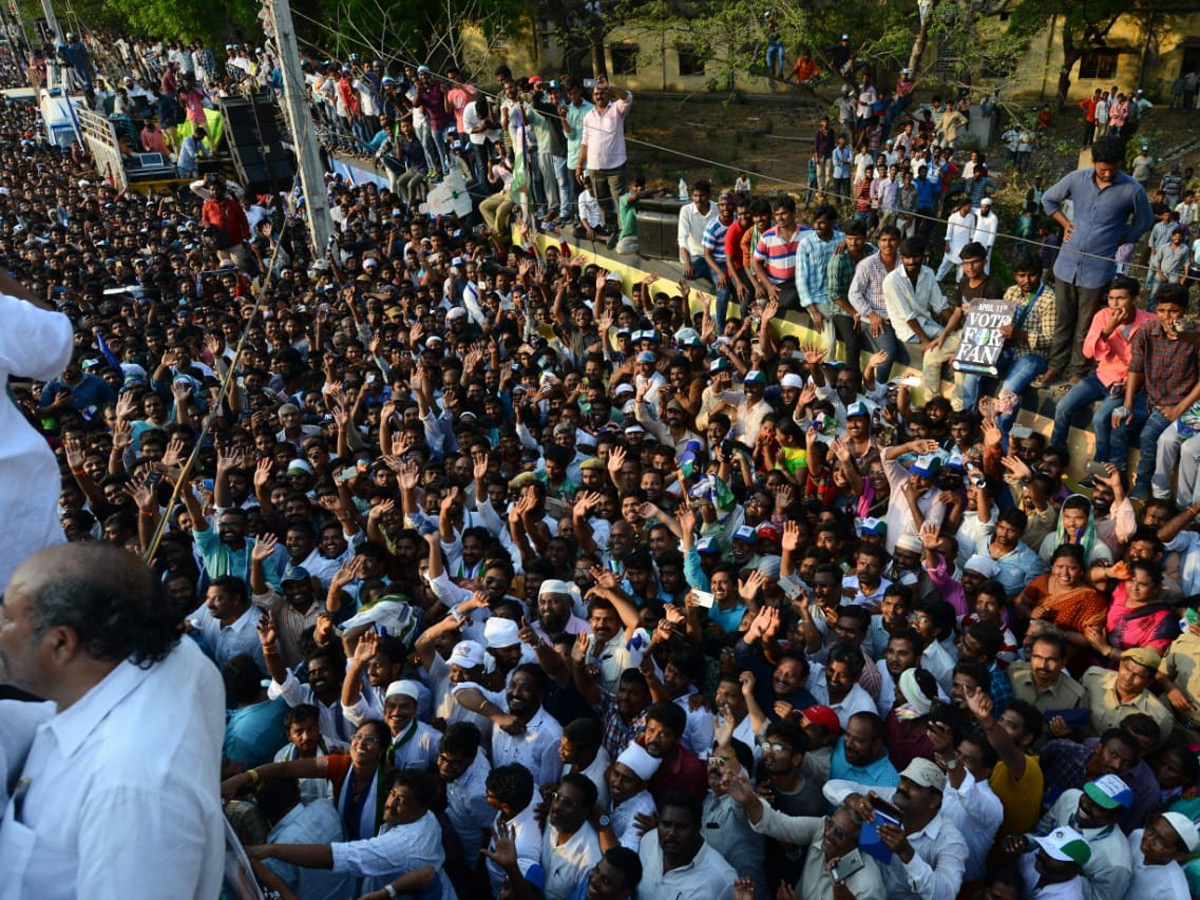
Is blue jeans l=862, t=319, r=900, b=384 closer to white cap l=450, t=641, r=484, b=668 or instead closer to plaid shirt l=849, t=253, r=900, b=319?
plaid shirt l=849, t=253, r=900, b=319

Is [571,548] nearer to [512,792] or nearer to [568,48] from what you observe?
[512,792]

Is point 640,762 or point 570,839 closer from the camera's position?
point 570,839

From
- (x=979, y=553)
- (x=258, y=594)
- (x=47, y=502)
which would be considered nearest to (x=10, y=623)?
(x=47, y=502)

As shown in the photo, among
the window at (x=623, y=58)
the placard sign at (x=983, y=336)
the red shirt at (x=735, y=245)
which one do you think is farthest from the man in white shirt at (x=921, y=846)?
the window at (x=623, y=58)

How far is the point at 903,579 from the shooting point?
197 inches

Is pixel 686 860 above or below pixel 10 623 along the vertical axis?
below

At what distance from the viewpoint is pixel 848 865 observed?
3.20m

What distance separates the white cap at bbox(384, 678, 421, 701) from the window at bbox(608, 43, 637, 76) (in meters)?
24.6

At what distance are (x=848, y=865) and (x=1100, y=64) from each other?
23.7m

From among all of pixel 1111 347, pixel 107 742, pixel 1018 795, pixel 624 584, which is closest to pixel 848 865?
pixel 1018 795

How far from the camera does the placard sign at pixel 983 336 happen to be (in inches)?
247

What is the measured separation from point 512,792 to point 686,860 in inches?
26.4

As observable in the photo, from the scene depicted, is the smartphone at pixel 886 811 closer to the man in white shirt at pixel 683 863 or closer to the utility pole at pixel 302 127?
the man in white shirt at pixel 683 863

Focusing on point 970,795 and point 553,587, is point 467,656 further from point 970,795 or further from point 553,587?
point 970,795
